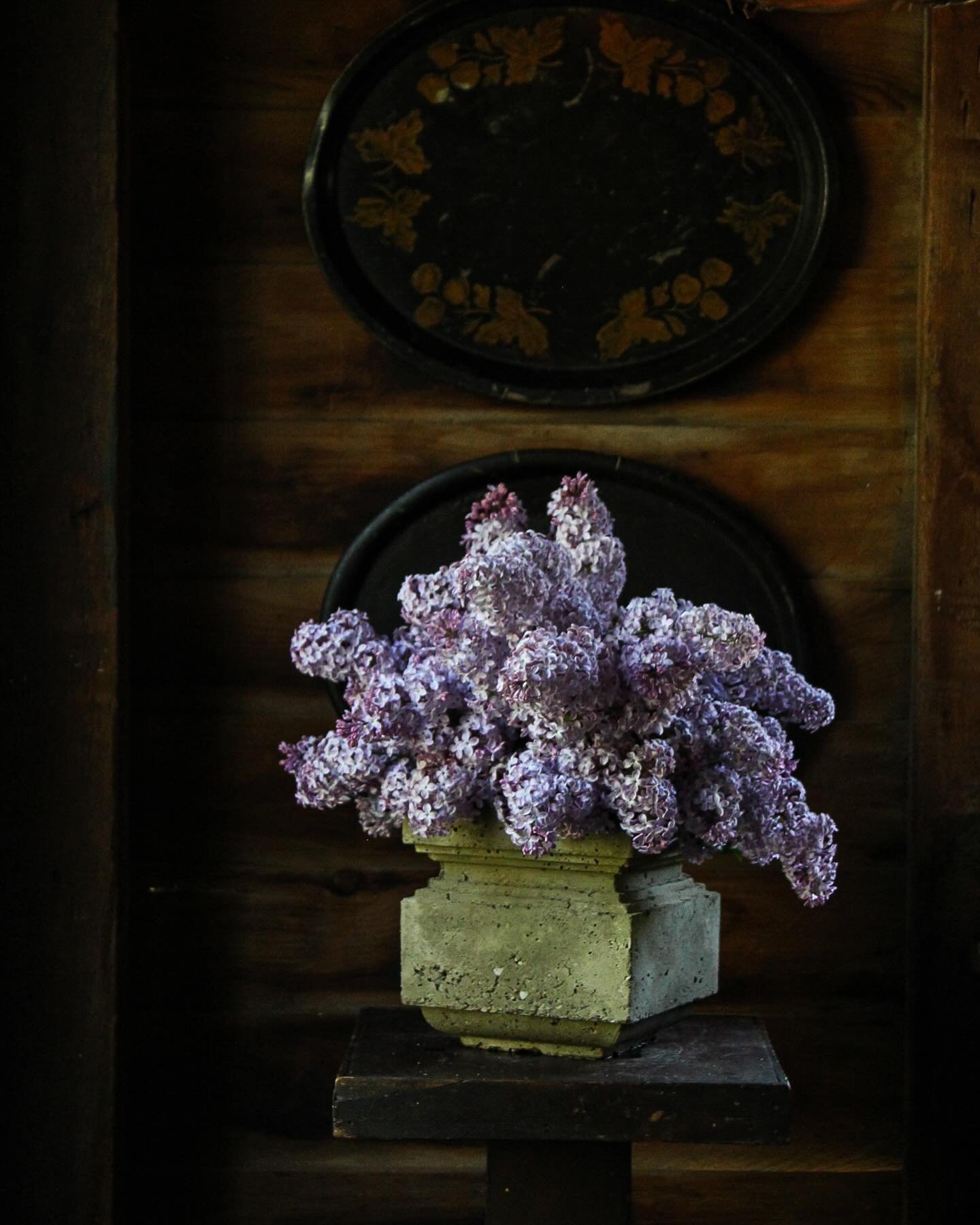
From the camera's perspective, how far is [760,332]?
6.06 feet

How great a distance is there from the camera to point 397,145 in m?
1.86

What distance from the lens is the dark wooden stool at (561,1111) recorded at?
138 centimetres

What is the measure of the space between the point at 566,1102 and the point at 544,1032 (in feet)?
0.27

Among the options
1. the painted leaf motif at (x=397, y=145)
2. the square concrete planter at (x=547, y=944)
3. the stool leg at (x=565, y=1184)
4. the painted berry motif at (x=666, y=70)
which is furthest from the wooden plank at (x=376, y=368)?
the stool leg at (x=565, y=1184)

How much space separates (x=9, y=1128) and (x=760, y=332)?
130 centimetres

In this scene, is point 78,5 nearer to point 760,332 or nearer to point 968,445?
point 760,332

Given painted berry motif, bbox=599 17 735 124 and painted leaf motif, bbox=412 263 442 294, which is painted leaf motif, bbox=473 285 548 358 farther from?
painted berry motif, bbox=599 17 735 124

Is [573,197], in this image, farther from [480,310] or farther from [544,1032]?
[544,1032]

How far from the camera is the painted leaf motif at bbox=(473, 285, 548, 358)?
1861 millimetres

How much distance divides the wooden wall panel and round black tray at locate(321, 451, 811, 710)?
43 mm

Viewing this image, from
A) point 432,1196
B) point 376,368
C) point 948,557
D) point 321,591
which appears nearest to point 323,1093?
point 432,1196

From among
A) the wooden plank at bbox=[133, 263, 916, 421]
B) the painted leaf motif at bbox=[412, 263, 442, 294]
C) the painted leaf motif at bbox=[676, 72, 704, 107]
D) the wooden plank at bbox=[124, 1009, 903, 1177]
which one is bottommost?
the wooden plank at bbox=[124, 1009, 903, 1177]

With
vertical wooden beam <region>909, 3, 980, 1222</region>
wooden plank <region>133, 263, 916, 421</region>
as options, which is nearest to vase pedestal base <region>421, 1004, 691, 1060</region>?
vertical wooden beam <region>909, 3, 980, 1222</region>

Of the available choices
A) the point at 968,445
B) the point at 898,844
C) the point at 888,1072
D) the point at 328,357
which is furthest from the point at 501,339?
the point at 888,1072
